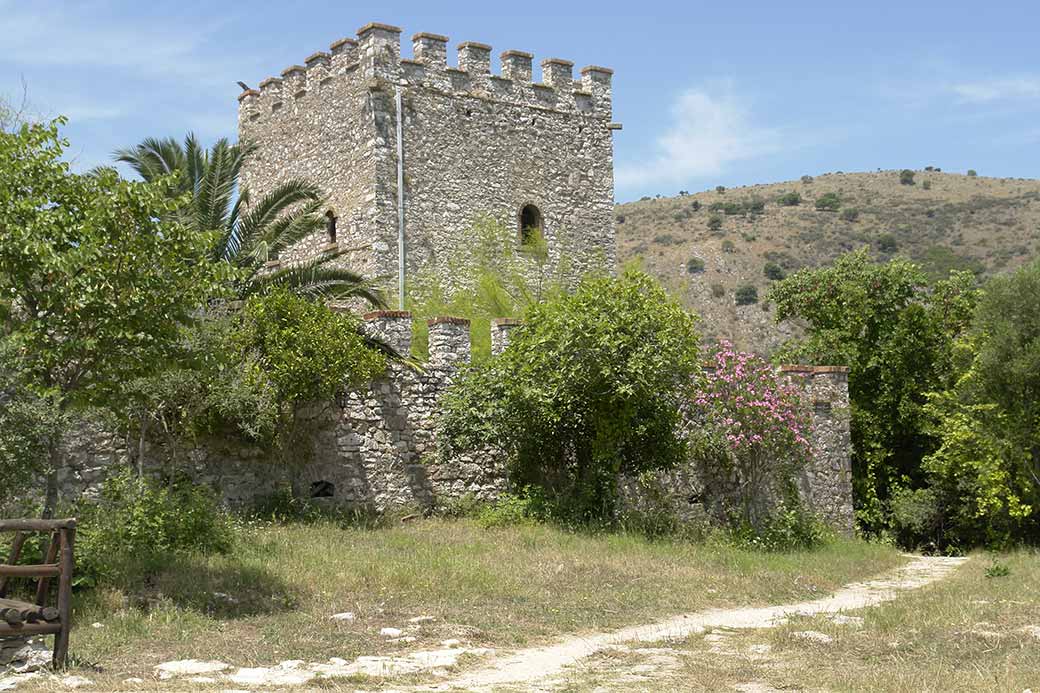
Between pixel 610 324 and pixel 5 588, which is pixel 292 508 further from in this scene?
pixel 5 588

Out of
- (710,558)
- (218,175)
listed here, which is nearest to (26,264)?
(218,175)

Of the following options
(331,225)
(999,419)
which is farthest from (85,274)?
(999,419)

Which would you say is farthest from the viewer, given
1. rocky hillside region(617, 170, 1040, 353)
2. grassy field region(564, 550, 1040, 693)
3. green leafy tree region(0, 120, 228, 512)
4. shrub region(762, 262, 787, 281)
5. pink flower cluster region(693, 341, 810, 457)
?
shrub region(762, 262, 787, 281)

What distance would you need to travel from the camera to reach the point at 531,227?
26859mm

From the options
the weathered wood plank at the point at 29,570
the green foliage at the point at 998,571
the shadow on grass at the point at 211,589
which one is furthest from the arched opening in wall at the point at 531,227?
the weathered wood plank at the point at 29,570

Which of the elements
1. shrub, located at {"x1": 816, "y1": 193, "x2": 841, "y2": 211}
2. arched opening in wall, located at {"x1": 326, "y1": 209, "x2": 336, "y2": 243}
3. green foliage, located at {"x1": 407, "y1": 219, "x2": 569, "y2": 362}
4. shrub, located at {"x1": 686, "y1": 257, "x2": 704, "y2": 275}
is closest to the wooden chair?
green foliage, located at {"x1": 407, "y1": 219, "x2": 569, "y2": 362}

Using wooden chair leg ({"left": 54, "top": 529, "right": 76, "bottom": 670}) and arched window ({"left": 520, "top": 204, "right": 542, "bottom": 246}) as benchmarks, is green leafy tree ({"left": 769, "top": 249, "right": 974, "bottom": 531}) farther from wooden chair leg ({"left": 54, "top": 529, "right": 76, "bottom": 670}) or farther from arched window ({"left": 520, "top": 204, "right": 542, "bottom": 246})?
wooden chair leg ({"left": 54, "top": 529, "right": 76, "bottom": 670})

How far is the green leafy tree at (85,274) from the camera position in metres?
11.2

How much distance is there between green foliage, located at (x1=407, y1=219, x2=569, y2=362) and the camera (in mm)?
24672

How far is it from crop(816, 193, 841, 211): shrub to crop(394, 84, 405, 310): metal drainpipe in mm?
42252

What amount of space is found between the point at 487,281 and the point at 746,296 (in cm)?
2816

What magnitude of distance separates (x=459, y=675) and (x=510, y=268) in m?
17.1

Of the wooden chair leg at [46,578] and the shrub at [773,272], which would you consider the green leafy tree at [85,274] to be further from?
the shrub at [773,272]

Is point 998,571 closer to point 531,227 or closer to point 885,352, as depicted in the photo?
point 885,352
